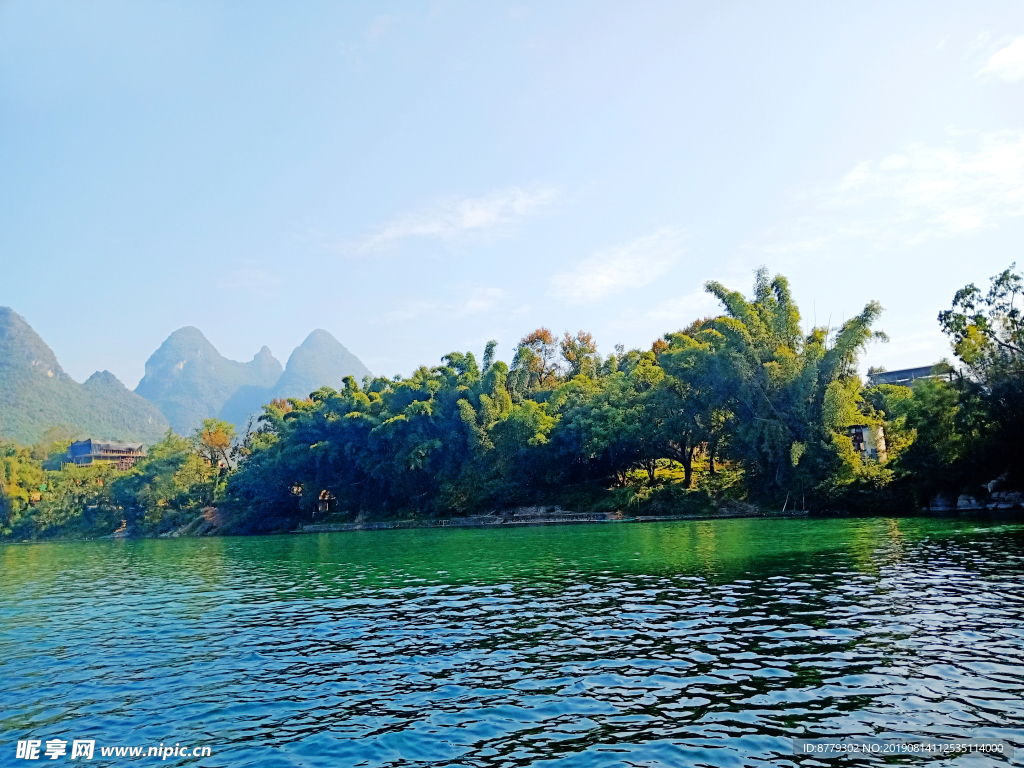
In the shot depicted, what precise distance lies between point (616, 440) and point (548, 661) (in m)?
41.2

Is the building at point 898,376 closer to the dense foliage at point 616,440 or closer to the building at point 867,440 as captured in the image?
the dense foliage at point 616,440

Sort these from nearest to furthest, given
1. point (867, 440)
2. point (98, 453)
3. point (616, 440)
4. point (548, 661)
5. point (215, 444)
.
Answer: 1. point (548, 661)
2. point (867, 440)
3. point (616, 440)
4. point (215, 444)
5. point (98, 453)

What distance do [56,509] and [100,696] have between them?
8174cm

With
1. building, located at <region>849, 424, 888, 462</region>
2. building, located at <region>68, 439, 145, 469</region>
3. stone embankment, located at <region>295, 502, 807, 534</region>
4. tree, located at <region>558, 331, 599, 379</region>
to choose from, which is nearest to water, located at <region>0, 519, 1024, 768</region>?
stone embankment, located at <region>295, 502, 807, 534</region>

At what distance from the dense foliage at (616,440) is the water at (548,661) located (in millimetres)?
16479

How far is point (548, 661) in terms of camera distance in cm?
1197

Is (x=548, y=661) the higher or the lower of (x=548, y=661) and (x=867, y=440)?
the lower

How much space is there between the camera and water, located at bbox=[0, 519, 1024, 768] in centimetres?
845

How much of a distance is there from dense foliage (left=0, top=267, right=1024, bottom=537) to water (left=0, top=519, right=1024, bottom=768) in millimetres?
16479

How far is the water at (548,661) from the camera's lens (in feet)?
27.7

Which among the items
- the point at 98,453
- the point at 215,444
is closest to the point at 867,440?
→ the point at 215,444

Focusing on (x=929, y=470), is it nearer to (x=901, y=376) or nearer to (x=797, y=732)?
(x=797, y=732)

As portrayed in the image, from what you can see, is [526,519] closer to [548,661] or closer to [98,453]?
[548,661]

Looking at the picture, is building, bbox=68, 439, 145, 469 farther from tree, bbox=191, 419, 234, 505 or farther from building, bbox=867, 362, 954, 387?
building, bbox=867, 362, 954, 387
